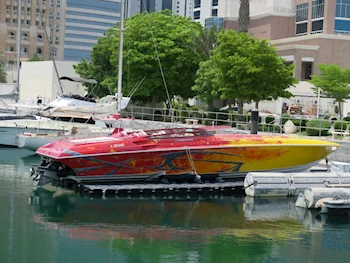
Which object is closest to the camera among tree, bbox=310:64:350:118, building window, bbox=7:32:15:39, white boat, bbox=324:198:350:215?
white boat, bbox=324:198:350:215

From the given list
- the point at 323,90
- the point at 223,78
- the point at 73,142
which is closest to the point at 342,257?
the point at 73,142

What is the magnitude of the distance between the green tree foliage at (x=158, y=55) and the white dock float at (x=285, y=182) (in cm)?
2500

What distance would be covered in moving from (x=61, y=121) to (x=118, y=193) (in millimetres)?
16412

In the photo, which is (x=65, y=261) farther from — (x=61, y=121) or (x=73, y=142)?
(x=61, y=121)

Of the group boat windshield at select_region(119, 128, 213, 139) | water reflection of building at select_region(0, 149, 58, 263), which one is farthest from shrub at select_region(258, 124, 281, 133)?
water reflection of building at select_region(0, 149, 58, 263)

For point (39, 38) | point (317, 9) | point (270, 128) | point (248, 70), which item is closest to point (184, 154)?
point (270, 128)

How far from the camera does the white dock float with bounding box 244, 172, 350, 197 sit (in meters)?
23.1

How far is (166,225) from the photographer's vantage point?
18.9 metres

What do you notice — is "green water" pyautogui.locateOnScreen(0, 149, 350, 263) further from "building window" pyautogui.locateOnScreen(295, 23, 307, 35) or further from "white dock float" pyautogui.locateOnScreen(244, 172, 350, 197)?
"building window" pyautogui.locateOnScreen(295, 23, 307, 35)

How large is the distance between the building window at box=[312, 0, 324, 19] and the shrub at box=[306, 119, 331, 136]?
6719 centimetres

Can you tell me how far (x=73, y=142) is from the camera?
23.8 metres

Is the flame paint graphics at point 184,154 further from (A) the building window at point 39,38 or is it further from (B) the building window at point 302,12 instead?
(A) the building window at point 39,38

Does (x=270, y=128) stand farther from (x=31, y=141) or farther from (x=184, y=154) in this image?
(x=31, y=141)

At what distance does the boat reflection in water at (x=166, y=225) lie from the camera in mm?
16219
